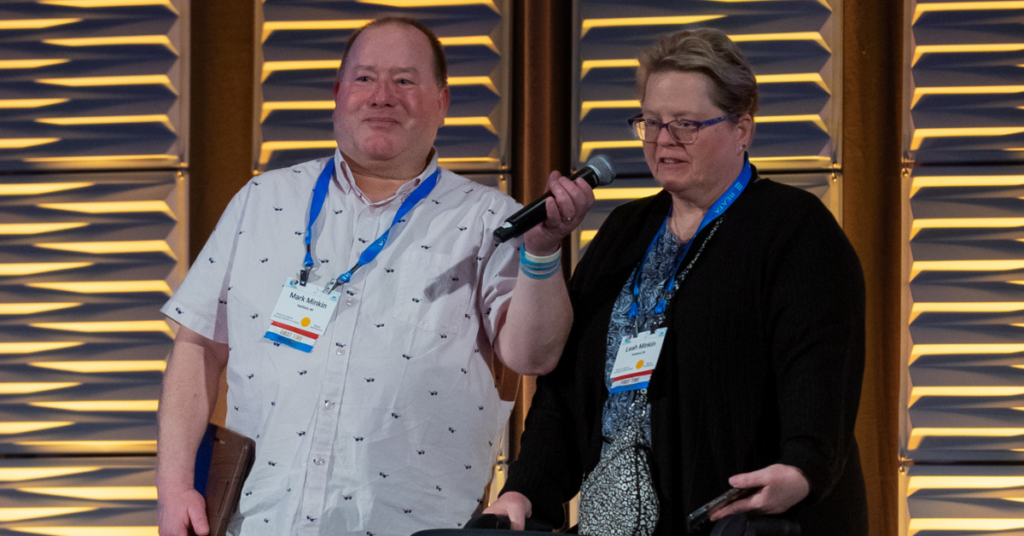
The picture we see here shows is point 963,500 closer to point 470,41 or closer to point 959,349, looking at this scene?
point 959,349

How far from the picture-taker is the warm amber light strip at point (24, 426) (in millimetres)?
2797

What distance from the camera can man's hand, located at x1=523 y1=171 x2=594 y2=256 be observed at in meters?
1.52

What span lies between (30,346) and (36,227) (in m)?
0.41

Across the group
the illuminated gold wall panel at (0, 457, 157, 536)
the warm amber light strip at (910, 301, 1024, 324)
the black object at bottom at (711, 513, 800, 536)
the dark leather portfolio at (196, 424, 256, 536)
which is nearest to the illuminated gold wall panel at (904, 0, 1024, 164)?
the warm amber light strip at (910, 301, 1024, 324)

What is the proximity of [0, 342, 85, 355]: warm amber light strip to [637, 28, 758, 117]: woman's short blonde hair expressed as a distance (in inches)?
88.5

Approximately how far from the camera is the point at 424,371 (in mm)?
1821

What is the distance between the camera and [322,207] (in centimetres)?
197

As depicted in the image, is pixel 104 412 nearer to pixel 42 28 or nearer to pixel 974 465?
pixel 42 28

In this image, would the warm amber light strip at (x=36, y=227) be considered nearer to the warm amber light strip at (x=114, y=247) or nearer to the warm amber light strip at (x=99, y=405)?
the warm amber light strip at (x=114, y=247)

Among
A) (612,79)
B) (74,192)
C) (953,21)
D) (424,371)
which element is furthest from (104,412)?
(953,21)

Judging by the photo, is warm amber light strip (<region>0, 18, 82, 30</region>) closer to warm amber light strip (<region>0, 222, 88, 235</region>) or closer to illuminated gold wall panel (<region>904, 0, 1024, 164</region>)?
→ warm amber light strip (<region>0, 222, 88, 235</region>)

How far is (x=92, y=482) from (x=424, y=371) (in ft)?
Answer: 5.39

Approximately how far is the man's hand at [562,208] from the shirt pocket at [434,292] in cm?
33

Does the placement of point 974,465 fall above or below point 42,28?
below
